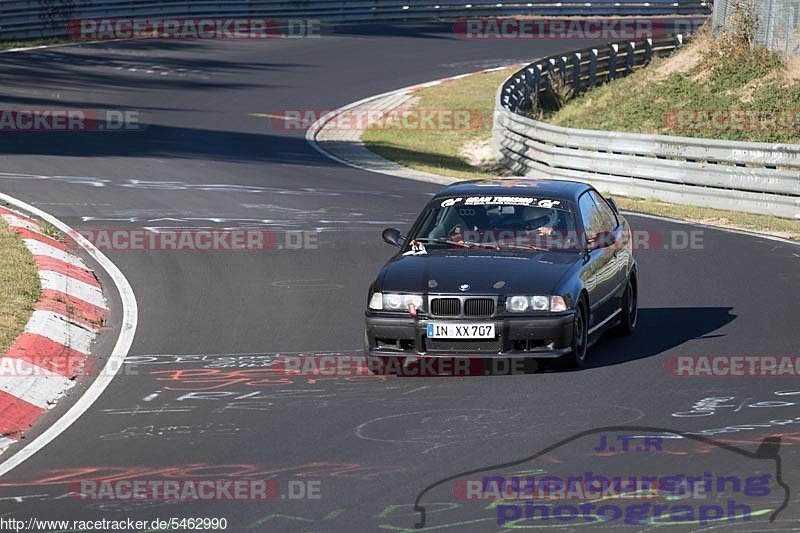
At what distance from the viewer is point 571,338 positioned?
10.7 m

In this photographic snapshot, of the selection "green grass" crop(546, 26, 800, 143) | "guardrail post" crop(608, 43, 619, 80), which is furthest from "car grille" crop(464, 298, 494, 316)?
"guardrail post" crop(608, 43, 619, 80)

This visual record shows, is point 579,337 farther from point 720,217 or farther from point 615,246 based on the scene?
point 720,217

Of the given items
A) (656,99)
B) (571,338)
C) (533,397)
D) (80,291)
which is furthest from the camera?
(656,99)

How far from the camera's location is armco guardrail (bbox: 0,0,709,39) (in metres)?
44.1

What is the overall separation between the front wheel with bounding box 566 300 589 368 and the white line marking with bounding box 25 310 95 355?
165 inches

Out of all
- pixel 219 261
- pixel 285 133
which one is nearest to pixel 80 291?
pixel 219 261

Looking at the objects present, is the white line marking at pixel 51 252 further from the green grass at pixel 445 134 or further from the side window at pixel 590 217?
the green grass at pixel 445 134

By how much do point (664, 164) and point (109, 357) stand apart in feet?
46.1

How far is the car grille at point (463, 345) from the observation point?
1063 centimetres

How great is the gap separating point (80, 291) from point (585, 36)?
41824 millimetres

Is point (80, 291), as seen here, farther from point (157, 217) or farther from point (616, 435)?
point (616, 435)

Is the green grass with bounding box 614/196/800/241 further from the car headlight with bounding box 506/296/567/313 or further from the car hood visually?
the car headlight with bounding box 506/296/567/313

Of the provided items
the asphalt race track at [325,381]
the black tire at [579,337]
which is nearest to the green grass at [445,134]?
the asphalt race track at [325,381]

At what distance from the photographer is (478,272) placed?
10992 millimetres
